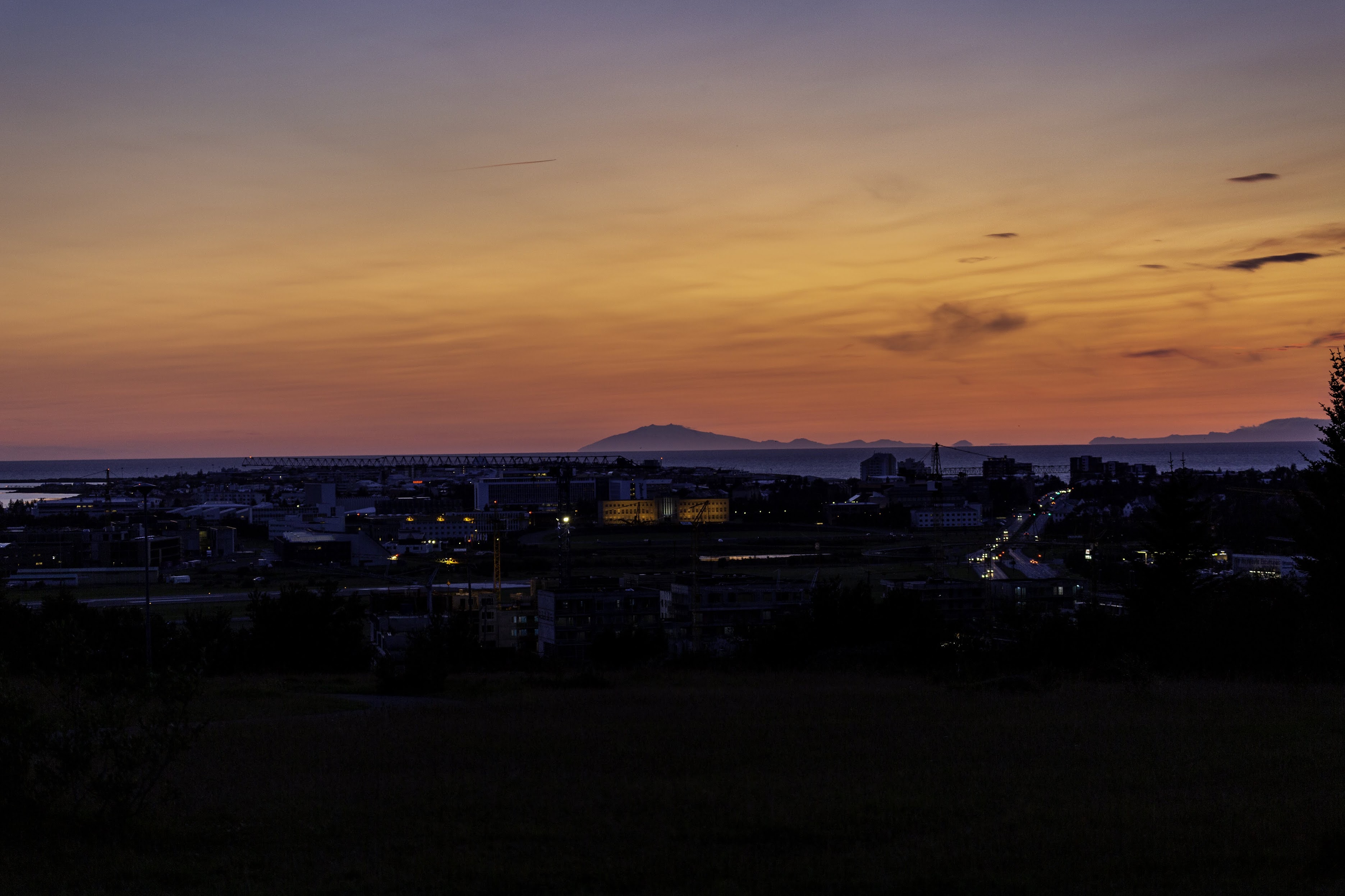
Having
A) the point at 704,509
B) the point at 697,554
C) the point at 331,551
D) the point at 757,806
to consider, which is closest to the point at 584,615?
the point at 697,554

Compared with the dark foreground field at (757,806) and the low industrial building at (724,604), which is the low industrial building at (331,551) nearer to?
the low industrial building at (724,604)

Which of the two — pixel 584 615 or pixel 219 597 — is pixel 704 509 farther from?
pixel 584 615

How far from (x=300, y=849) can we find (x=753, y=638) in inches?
881

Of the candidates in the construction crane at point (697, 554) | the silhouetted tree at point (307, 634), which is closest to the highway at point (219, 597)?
the construction crane at point (697, 554)

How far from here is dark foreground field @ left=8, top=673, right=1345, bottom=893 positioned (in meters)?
6.78

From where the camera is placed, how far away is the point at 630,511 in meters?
163

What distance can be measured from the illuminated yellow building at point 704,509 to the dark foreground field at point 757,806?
14401cm

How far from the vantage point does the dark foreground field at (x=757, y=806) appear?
678 centimetres

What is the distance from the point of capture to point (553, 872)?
693 centimetres

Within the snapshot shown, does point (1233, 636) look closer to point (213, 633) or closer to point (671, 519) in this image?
point (213, 633)

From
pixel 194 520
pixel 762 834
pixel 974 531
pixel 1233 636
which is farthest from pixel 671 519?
pixel 762 834

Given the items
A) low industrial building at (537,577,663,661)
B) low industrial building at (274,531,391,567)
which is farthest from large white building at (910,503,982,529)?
low industrial building at (537,577,663,661)

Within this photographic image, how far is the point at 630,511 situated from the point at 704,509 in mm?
10737

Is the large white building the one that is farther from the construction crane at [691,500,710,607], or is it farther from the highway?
the highway
